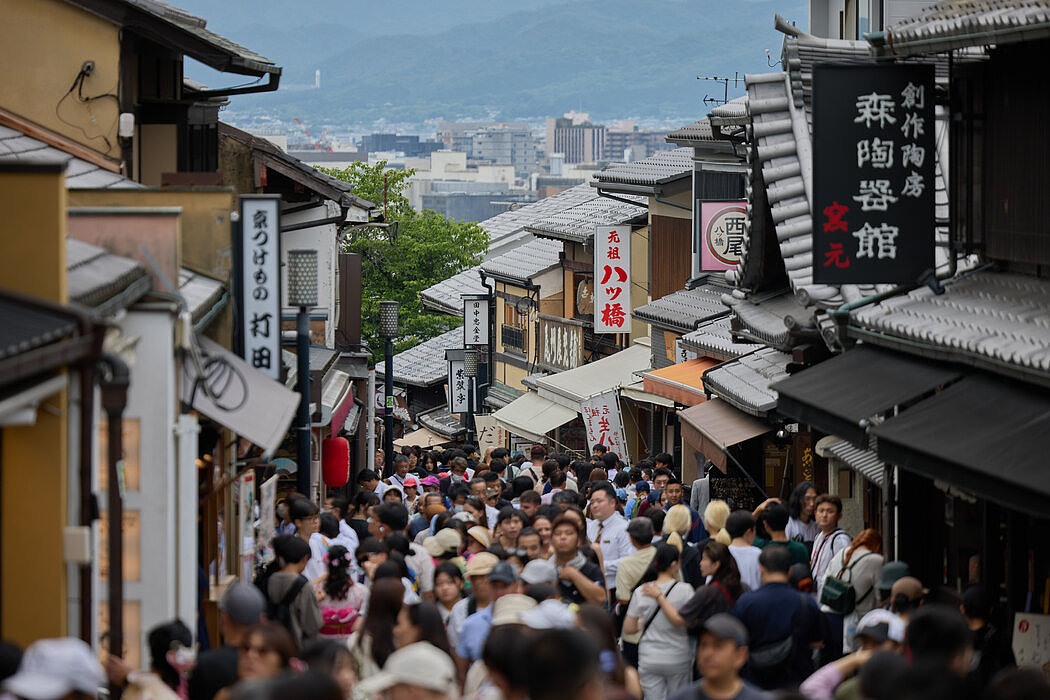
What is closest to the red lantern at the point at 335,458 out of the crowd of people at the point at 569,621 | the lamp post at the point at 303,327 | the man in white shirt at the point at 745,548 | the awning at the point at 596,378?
the lamp post at the point at 303,327

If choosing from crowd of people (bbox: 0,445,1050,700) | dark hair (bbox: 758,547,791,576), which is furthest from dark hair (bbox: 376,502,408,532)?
dark hair (bbox: 758,547,791,576)

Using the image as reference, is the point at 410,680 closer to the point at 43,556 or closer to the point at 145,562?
the point at 43,556

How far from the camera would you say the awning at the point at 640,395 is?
2767 cm

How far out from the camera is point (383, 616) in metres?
8.53

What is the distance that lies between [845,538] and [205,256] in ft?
20.1

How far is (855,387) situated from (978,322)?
1.36 m

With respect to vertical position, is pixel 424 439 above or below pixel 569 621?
below

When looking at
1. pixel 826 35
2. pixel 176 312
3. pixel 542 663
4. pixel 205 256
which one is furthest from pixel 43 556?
pixel 826 35

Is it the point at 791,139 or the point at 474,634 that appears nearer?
the point at 474,634

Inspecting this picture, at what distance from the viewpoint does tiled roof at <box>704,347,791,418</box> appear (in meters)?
18.4

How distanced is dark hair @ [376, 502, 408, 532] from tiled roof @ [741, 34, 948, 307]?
5157 mm

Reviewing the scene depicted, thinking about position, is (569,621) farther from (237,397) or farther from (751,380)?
(751,380)

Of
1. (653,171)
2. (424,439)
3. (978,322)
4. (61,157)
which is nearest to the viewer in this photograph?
(978,322)

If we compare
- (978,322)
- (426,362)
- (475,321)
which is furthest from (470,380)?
(978,322)
